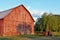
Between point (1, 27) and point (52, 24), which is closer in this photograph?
point (1, 27)

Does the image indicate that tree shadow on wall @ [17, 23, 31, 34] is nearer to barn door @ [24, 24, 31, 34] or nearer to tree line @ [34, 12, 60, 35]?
barn door @ [24, 24, 31, 34]

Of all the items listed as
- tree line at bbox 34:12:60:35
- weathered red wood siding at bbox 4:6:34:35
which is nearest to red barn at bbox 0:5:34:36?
weathered red wood siding at bbox 4:6:34:35

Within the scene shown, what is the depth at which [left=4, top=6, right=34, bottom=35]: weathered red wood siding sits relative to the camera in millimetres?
46219

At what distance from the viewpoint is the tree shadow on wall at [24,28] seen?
48219 millimetres

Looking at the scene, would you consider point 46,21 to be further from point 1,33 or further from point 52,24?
point 1,33

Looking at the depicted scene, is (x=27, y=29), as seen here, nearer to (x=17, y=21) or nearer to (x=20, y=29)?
(x=20, y=29)

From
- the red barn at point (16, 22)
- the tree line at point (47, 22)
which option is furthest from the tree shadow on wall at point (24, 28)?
the tree line at point (47, 22)

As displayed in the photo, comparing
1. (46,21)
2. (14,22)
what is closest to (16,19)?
(14,22)

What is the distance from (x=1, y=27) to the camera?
151 ft

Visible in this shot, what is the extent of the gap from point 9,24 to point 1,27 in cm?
199

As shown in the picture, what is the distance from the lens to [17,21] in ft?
157

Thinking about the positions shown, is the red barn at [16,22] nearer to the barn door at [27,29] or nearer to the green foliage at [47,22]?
the barn door at [27,29]

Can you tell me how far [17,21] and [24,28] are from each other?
104 inches

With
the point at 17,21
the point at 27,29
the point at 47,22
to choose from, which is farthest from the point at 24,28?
the point at 47,22
